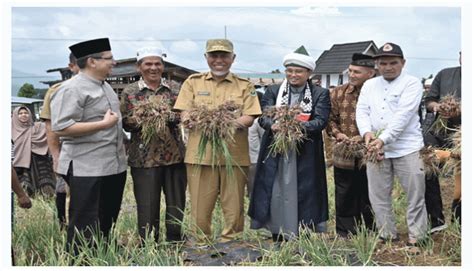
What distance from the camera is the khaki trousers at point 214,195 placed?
4168 millimetres

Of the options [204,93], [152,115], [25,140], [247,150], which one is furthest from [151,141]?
[25,140]

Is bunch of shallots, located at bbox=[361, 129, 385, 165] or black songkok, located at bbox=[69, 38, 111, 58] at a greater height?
black songkok, located at bbox=[69, 38, 111, 58]

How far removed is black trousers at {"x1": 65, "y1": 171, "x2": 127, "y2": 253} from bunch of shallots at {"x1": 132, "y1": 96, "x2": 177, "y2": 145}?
43cm

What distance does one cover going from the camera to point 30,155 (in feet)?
23.3

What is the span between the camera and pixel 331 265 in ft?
11.1

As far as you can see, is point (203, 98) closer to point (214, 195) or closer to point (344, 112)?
point (214, 195)

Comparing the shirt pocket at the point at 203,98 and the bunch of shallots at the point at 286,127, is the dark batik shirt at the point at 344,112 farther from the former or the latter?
the shirt pocket at the point at 203,98

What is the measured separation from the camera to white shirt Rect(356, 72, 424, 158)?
400 cm

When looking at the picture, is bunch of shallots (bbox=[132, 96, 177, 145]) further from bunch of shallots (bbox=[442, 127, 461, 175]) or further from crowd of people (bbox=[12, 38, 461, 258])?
bunch of shallots (bbox=[442, 127, 461, 175])

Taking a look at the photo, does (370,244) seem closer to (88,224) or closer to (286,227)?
(286,227)

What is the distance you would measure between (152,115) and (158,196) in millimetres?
747

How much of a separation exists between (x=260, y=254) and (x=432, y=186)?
1939 mm

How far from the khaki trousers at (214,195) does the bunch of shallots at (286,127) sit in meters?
0.48

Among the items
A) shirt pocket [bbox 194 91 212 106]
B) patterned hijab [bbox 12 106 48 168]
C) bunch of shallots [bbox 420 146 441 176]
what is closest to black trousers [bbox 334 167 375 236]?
bunch of shallots [bbox 420 146 441 176]
